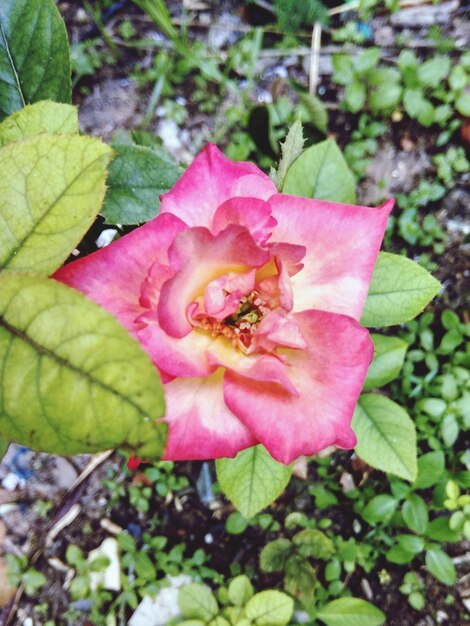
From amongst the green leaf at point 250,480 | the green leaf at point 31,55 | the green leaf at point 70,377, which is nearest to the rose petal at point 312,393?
the green leaf at point 70,377

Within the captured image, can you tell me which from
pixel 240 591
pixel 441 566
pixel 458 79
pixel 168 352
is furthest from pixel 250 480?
pixel 458 79

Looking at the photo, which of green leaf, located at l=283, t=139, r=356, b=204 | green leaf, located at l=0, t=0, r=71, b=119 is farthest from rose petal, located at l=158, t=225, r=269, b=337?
green leaf, located at l=283, t=139, r=356, b=204

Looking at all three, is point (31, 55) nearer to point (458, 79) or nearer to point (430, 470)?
point (430, 470)

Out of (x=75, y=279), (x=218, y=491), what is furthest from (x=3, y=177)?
(x=218, y=491)

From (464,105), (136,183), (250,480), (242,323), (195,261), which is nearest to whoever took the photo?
(195,261)

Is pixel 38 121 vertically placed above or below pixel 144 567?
above

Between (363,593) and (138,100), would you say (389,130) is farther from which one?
(363,593)

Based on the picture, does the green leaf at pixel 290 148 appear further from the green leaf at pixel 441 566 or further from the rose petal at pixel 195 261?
the green leaf at pixel 441 566
